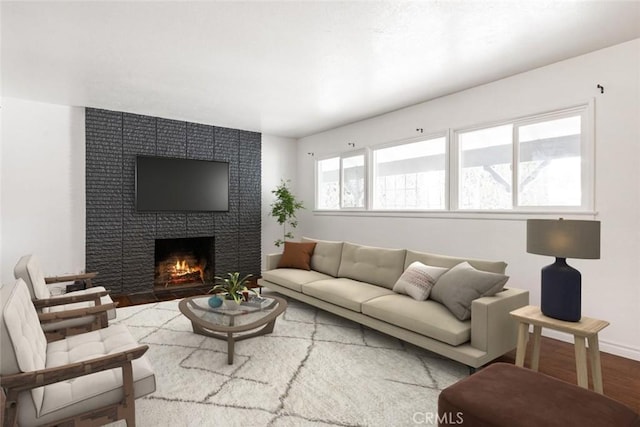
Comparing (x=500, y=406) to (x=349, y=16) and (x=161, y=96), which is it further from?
(x=161, y=96)

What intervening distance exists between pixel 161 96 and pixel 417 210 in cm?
366

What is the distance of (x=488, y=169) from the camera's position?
13.1ft

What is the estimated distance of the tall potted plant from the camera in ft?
20.5

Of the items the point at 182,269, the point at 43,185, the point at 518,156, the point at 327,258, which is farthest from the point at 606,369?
the point at 43,185

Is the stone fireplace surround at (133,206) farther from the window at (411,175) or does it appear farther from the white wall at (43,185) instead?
the window at (411,175)

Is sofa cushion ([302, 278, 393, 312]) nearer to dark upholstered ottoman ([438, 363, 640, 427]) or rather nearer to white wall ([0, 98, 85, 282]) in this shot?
dark upholstered ottoman ([438, 363, 640, 427])

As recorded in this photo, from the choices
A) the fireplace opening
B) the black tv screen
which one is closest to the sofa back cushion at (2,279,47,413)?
the black tv screen

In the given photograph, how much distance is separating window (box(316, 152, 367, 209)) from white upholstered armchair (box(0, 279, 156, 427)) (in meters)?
4.29

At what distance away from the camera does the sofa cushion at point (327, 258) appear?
4.47 m

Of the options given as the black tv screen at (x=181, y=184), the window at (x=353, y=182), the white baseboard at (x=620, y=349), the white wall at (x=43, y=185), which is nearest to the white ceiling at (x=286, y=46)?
the white wall at (x=43, y=185)

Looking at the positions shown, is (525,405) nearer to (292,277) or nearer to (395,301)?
(395,301)

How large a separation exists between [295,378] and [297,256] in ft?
7.72

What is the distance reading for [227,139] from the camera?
19.8 ft

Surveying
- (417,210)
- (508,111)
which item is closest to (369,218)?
(417,210)
